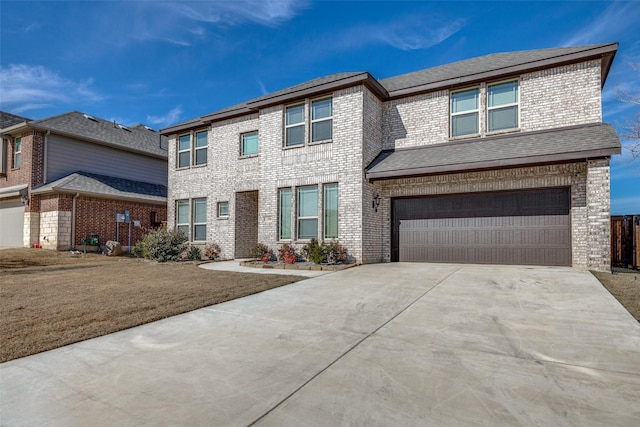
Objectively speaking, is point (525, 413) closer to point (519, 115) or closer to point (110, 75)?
point (519, 115)

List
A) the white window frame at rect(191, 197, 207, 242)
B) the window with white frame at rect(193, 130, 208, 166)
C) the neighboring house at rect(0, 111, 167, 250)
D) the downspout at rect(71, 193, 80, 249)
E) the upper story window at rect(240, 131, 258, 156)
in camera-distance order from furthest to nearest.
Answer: the neighboring house at rect(0, 111, 167, 250), the downspout at rect(71, 193, 80, 249), the window with white frame at rect(193, 130, 208, 166), the white window frame at rect(191, 197, 207, 242), the upper story window at rect(240, 131, 258, 156)

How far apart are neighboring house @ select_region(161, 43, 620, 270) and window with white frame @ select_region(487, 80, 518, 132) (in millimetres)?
31

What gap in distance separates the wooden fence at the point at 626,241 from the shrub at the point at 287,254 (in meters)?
10.3

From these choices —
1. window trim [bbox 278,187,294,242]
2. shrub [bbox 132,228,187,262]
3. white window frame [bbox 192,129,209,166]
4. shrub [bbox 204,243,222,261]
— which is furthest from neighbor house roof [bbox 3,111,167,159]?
window trim [bbox 278,187,294,242]

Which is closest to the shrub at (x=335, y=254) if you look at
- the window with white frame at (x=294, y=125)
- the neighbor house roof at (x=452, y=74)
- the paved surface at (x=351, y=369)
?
the window with white frame at (x=294, y=125)

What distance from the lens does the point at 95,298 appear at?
6094 mm

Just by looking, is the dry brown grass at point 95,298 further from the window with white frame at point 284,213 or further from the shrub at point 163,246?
the window with white frame at point 284,213

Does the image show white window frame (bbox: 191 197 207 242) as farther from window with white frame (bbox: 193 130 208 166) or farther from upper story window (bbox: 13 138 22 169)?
upper story window (bbox: 13 138 22 169)

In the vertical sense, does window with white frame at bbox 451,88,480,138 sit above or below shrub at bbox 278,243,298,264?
above

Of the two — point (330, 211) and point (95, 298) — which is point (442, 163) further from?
point (95, 298)

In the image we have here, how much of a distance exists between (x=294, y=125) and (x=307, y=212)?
3300 mm

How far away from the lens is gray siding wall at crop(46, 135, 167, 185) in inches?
703

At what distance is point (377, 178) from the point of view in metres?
10.8

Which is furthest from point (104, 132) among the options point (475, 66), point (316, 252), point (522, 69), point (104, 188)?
point (522, 69)
